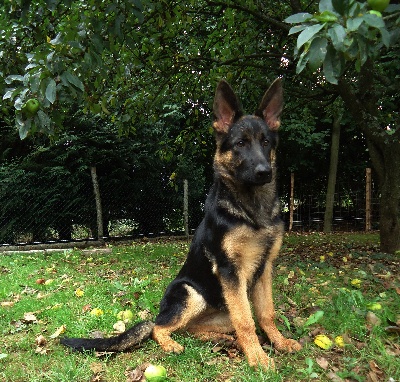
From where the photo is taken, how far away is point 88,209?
40.0ft

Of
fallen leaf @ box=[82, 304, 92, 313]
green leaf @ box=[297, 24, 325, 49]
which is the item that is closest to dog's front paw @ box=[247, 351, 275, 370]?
fallen leaf @ box=[82, 304, 92, 313]

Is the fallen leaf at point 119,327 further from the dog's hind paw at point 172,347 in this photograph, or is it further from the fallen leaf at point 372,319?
the fallen leaf at point 372,319

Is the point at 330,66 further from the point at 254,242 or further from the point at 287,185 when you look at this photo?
the point at 287,185

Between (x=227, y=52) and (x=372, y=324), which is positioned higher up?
(x=227, y=52)

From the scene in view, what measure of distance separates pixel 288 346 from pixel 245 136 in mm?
1794

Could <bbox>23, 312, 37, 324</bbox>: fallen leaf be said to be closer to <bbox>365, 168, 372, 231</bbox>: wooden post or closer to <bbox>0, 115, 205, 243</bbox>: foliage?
<bbox>0, 115, 205, 243</bbox>: foliage

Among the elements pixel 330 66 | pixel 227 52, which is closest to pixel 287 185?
pixel 227 52

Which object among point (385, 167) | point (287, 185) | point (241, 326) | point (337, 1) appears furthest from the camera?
point (287, 185)

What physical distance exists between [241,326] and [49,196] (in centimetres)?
956

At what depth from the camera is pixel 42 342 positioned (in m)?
3.65

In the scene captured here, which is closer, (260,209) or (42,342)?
(260,209)

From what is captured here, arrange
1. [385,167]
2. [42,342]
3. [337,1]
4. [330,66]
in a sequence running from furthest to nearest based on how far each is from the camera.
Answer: [385,167]
[42,342]
[330,66]
[337,1]

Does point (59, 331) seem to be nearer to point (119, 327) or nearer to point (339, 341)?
point (119, 327)

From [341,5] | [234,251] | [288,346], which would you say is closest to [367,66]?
[234,251]
